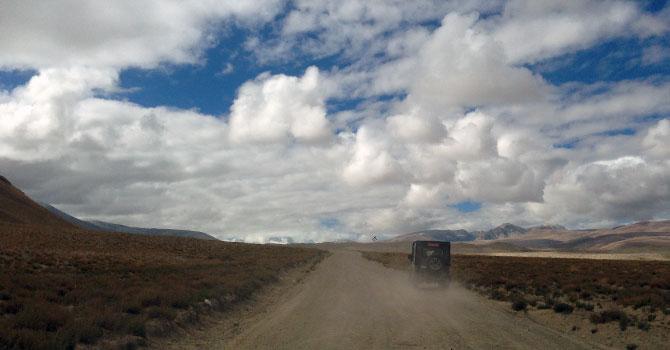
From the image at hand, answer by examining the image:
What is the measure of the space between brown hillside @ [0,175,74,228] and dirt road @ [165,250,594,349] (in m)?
122

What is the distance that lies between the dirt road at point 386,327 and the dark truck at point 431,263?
20.8 ft

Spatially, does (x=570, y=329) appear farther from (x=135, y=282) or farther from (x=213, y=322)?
(x=135, y=282)

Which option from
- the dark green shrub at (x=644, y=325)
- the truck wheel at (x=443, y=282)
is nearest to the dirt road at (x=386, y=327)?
the dark green shrub at (x=644, y=325)

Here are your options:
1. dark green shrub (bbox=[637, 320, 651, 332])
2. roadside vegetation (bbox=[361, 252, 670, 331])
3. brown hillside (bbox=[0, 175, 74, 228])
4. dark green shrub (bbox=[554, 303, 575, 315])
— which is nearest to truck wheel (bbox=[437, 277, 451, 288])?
roadside vegetation (bbox=[361, 252, 670, 331])

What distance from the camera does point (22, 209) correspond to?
130750mm

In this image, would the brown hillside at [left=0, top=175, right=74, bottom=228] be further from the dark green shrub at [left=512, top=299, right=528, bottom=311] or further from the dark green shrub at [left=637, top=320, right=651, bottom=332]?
the dark green shrub at [left=637, top=320, right=651, bottom=332]

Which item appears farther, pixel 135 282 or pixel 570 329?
pixel 135 282

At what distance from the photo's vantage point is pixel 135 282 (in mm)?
20062

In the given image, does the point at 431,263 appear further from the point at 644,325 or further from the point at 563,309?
the point at 644,325

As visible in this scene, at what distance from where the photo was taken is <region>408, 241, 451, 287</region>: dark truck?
2731 cm

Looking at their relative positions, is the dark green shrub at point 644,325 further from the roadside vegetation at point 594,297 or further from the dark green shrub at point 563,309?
the dark green shrub at point 563,309

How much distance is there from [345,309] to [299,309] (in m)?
1.80

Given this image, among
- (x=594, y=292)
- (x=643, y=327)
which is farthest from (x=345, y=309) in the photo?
(x=594, y=292)

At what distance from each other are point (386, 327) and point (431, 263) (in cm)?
1514
